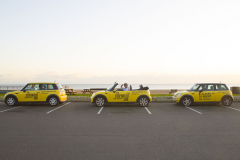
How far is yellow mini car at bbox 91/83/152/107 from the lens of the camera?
43.3 feet

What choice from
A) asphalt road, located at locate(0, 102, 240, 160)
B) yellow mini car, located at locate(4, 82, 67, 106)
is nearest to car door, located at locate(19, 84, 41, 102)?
yellow mini car, located at locate(4, 82, 67, 106)

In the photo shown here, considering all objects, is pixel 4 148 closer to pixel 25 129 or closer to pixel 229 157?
pixel 25 129

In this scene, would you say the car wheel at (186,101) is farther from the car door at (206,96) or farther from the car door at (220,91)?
the car door at (220,91)

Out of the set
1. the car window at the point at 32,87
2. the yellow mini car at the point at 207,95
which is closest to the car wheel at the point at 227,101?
the yellow mini car at the point at 207,95

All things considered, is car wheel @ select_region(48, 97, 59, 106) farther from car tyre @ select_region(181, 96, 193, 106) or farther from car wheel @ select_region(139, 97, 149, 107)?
car tyre @ select_region(181, 96, 193, 106)

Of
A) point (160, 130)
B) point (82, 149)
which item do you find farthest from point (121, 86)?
point (82, 149)

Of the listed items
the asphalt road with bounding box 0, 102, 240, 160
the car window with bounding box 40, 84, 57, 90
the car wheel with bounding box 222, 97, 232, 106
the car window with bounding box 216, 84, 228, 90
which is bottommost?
the asphalt road with bounding box 0, 102, 240, 160

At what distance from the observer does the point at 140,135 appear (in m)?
6.07

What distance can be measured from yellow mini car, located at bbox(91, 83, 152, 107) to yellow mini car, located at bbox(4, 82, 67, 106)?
2.66 metres

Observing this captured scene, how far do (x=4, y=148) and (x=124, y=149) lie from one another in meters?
2.86

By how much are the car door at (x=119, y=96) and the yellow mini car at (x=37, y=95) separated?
3526 mm

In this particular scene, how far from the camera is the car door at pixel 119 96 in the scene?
13188 millimetres

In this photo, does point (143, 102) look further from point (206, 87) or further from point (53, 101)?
point (53, 101)

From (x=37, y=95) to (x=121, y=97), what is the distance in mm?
5593
